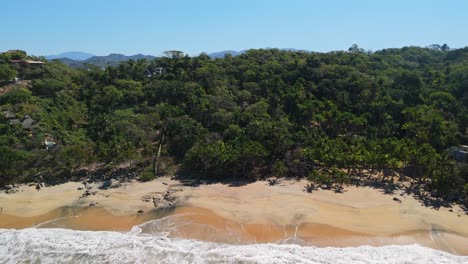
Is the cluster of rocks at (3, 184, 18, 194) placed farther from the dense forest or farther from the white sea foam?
the white sea foam

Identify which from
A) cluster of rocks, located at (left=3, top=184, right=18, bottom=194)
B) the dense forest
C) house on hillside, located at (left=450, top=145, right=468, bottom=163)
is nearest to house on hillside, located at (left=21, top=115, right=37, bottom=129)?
the dense forest

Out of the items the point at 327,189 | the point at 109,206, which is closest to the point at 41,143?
the point at 109,206

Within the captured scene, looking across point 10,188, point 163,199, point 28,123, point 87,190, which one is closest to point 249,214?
point 163,199

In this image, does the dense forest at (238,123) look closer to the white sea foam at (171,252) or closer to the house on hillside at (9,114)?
the house on hillside at (9,114)

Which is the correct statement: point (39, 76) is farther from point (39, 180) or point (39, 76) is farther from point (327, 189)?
point (327, 189)

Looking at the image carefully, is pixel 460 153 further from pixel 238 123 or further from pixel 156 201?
pixel 156 201
